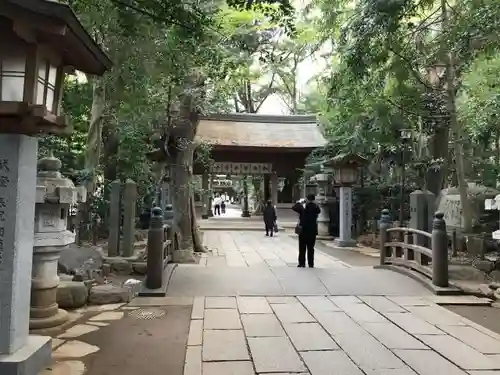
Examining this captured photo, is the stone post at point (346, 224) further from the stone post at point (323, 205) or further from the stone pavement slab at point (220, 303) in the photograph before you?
the stone pavement slab at point (220, 303)

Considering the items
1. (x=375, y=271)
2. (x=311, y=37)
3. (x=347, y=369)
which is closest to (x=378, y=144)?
(x=311, y=37)

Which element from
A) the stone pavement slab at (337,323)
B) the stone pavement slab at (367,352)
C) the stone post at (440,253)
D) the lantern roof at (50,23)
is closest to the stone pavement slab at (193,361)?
the stone pavement slab at (367,352)

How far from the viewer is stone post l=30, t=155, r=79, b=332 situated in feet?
16.8

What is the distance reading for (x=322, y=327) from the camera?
5281mm

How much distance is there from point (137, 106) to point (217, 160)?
47.6 feet

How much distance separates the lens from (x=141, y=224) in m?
13.6

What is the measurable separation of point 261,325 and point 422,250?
12.7ft

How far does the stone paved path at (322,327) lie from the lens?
13.4ft

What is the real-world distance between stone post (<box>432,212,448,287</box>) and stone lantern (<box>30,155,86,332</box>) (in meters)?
5.50

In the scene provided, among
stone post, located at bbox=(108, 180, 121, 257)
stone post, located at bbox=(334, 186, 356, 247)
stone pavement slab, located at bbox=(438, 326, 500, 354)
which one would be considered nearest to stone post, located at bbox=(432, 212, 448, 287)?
stone pavement slab, located at bbox=(438, 326, 500, 354)

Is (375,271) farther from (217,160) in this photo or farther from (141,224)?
(217,160)

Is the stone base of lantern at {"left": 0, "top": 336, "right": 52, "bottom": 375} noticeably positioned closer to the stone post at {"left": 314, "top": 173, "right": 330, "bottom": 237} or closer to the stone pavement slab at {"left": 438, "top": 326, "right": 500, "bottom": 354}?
the stone pavement slab at {"left": 438, "top": 326, "right": 500, "bottom": 354}

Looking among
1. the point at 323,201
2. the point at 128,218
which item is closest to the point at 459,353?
the point at 128,218

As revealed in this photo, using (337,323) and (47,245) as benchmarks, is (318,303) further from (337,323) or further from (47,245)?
(47,245)
